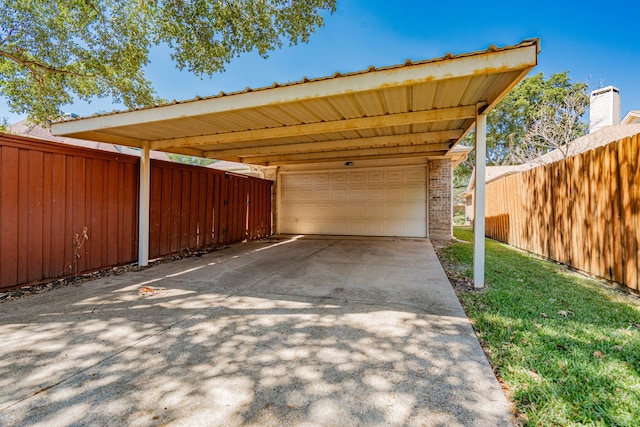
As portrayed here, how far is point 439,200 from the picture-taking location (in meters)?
9.41

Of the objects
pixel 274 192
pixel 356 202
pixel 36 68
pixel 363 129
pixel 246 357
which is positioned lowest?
pixel 246 357

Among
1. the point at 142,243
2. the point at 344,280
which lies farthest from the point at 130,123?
the point at 344,280

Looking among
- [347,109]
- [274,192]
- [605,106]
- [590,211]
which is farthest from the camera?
[605,106]

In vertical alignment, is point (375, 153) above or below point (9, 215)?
above

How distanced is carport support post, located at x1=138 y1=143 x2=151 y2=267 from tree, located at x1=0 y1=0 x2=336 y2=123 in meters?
4.06

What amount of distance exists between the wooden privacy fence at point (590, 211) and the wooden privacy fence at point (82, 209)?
25.0ft

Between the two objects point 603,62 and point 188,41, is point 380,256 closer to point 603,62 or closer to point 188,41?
point 188,41

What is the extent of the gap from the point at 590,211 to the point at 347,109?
3.95 m

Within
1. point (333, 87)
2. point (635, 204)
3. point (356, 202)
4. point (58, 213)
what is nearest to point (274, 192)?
point (356, 202)

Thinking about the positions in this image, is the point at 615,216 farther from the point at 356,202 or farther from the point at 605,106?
the point at 605,106

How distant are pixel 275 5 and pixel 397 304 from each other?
25.9ft

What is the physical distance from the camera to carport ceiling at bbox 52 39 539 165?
9.85ft

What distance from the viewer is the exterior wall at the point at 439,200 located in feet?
30.5

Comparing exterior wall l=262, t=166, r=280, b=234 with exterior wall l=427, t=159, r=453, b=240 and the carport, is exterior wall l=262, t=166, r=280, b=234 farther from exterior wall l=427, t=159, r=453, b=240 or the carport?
exterior wall l=427, t=159, r=453, b=240
